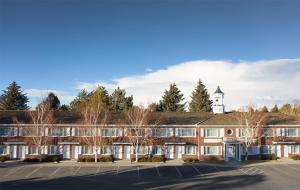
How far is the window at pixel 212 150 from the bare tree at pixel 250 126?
393 cm

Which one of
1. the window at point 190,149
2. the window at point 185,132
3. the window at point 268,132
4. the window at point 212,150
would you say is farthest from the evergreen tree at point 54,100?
the window at point 268,132

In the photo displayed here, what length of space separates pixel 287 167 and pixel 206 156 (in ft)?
42.5

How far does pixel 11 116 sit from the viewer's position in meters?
59.2

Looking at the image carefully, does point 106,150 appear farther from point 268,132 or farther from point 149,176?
point 268,132

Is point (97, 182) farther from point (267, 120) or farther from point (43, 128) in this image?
point (267, 120)

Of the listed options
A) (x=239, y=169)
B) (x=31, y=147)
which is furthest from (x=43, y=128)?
(x=239, y=169)

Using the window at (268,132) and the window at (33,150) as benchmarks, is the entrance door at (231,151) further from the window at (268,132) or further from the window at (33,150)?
the window at (33,150)

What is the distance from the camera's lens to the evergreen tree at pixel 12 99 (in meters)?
93.7

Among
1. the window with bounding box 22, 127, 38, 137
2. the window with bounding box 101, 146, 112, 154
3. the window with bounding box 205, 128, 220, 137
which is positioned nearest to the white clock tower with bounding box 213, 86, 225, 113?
the window with bounding box 205, 128, 220, 137

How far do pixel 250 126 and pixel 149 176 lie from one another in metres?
23.9

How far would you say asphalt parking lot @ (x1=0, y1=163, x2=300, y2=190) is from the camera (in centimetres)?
3394

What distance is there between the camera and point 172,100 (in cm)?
9500

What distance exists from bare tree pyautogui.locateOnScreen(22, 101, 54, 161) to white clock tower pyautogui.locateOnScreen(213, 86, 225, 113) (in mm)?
26705

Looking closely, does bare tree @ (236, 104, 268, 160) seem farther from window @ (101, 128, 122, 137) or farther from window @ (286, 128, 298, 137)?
window @ (101, 128, 122, 137)
